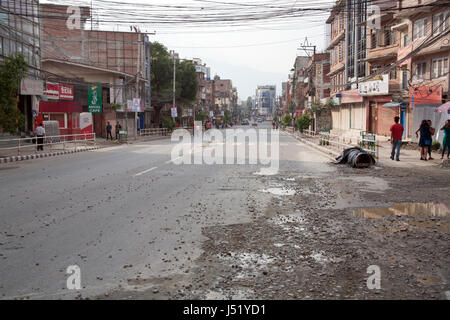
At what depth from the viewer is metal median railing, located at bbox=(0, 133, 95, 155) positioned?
82.9 ft

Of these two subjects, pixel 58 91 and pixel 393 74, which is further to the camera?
pixel 393 74

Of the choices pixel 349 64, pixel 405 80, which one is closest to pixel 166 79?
pixel 349 64

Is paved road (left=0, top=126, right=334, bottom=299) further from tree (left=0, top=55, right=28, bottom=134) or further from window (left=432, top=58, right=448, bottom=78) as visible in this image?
window (left=432, top=58, right=448, bottom=78)

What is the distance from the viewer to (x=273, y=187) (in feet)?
42.3

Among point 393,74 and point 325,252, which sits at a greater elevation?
point 393,74

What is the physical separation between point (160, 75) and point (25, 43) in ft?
131

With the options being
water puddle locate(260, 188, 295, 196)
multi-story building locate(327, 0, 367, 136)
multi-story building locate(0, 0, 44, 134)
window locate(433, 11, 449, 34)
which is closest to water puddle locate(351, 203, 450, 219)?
water puddle locate(260, 188, 295, 196)

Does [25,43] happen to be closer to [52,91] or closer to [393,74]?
[52,91]

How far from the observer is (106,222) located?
324 inches

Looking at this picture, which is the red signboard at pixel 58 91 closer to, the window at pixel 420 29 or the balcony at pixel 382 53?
the balcony at pixel 382 53

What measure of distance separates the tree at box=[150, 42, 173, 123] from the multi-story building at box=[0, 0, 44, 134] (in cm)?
3510

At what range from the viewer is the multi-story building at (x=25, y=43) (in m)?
30.5

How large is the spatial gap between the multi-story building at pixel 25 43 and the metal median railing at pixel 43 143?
10.2 feet

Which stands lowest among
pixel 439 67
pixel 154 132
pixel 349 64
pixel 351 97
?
pixel 154 132
